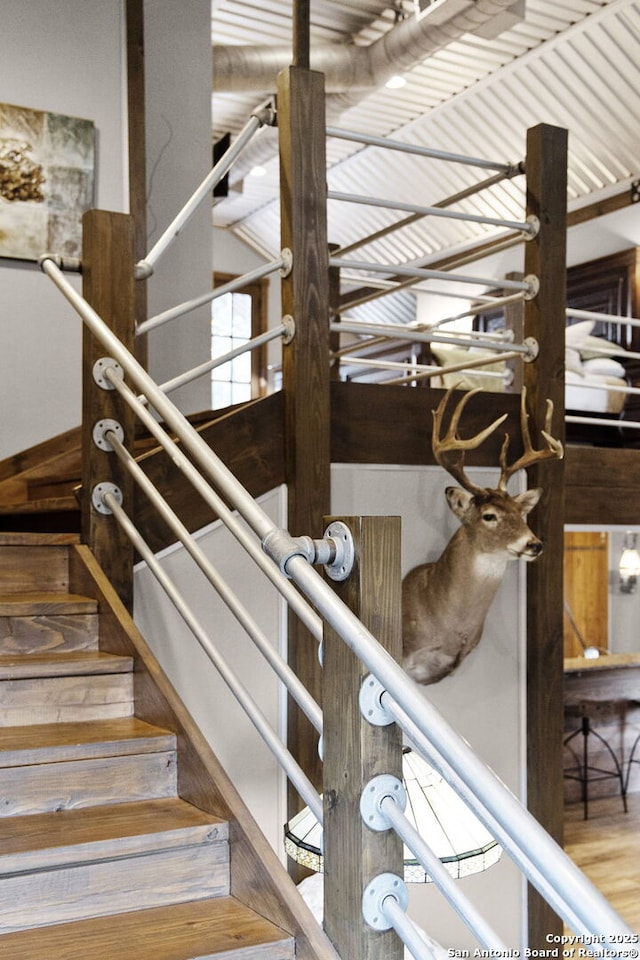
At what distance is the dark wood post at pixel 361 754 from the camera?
1293 mm

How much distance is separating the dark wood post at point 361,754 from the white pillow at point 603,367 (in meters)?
5.06

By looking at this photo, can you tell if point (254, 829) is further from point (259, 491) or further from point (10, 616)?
point (259, 491)

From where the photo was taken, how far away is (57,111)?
13.9 ft

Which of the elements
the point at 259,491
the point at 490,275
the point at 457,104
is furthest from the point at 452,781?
the point at 490,275

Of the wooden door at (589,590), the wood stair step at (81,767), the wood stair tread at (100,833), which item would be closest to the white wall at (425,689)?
the wood stair step at (81,767)

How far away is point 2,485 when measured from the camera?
3.93 m

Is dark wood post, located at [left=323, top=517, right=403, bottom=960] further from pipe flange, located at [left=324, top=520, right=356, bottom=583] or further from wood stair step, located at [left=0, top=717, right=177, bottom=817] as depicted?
wood stair step, located at [left=0, top=717, right=177, bottom=817]

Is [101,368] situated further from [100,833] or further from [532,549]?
[532,549]

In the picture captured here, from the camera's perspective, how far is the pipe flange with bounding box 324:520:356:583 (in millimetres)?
1321

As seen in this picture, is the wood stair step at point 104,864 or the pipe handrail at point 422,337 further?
the pipe handrail at point 422,337

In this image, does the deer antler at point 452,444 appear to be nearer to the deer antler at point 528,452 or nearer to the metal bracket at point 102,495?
the deer antler at point 528,452

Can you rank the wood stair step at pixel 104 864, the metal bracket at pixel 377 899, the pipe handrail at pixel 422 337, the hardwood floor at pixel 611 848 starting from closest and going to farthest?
the metal bracket at pixel 377 899, the wood stair step at pixel 104 864, the pipe handrail at pixel 422 337, the hardwood floor at pixel 611 848

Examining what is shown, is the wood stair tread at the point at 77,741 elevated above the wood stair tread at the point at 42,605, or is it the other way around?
the wood stair tread at the point at 42,605

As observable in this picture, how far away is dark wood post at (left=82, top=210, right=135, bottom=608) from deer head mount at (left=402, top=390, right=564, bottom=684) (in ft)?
3.84
